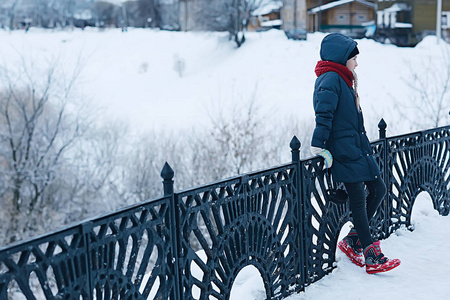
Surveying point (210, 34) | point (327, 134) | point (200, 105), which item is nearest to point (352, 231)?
point (327, 134)

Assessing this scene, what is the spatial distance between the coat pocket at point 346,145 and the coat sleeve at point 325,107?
0.46 feet

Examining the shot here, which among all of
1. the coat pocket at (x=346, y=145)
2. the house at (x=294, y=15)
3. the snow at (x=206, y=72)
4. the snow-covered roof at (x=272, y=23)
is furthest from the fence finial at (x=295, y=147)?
the snow-covered roof at (x=272, y=23)

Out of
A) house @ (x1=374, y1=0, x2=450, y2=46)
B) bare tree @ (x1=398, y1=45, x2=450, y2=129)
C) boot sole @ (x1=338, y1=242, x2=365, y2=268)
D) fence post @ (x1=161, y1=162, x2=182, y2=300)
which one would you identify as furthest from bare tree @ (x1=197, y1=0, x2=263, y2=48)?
fence post @ (x1=161, y1=162, x2=182, y2=300)

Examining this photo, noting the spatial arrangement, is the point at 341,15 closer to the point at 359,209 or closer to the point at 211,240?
the point at 359,209

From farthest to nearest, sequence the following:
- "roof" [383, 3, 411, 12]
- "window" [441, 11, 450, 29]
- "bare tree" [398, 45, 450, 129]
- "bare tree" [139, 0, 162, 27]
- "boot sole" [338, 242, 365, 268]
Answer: "bare tree" [139, 0, 162, 27] → "roof" [383, 3, 411, 12] → "window" [441, 11, 450, 29] → "bare tree" [398, 45, 450, 129] → "boot sole" [338, 242, 365, 268]

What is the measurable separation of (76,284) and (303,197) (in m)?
2.17

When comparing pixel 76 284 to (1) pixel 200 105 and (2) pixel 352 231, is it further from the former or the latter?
(1) pixel 200 105

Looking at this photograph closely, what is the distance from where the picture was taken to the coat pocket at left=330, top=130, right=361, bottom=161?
14.2ft

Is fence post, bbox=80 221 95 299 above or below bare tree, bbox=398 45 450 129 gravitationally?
above

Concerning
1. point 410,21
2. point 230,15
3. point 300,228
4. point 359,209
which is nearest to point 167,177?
point 300,228

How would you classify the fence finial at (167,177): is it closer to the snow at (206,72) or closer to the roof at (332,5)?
the snow at (206,72)

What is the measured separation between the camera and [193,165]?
22.5 m

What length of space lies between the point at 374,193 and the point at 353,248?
0.59 meters

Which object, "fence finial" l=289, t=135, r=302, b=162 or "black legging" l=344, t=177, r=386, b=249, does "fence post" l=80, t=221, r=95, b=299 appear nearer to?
"fence finial" l=289, t=135, r=302, b=162
